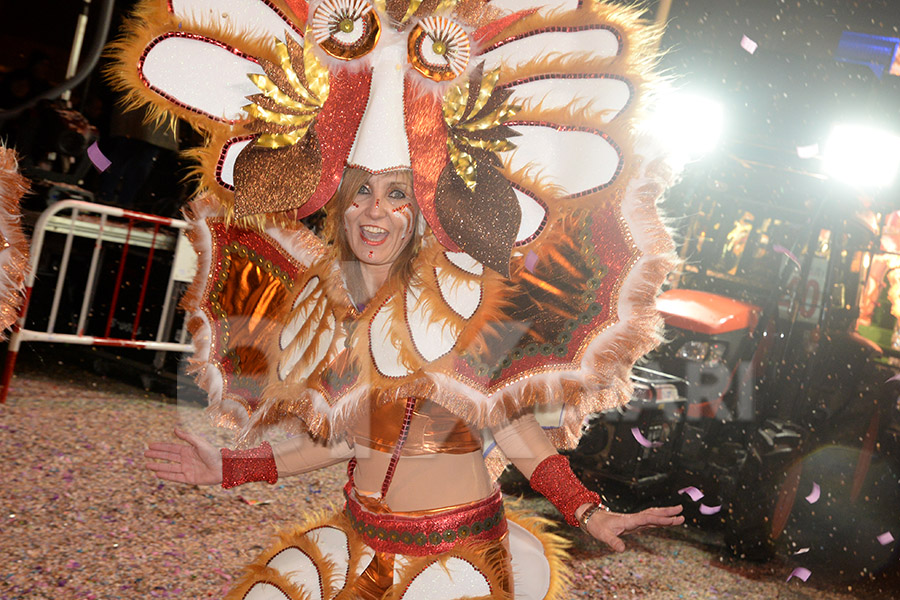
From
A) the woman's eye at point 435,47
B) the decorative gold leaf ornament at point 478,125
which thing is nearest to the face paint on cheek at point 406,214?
the decorative gold leaf ornament at point 478,125

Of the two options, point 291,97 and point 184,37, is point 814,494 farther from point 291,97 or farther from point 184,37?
point 184,37

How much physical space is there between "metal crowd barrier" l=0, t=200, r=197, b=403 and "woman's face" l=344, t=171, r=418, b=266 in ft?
11.1

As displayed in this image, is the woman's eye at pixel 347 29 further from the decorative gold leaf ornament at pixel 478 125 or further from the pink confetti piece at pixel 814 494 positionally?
the pink confetti piece at pixel 814 494

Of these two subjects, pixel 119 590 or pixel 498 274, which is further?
pixel 119 590

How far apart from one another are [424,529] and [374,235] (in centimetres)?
65

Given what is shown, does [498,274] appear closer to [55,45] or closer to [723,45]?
[55,45]

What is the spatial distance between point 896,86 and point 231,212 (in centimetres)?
1274

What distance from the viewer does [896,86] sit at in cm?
1156

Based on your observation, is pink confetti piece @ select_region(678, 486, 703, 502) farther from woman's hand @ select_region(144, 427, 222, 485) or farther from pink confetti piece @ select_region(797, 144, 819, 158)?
woman's hand @ select_region(144, 427, 222, 485)

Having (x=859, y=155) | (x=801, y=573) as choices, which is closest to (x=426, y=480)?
(x=801, y=573)

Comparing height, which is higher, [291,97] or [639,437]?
[291,97]

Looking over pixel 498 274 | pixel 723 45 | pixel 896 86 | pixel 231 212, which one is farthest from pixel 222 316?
pixel 896 86

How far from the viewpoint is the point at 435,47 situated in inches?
55.8

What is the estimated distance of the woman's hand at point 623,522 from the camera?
151 cm
